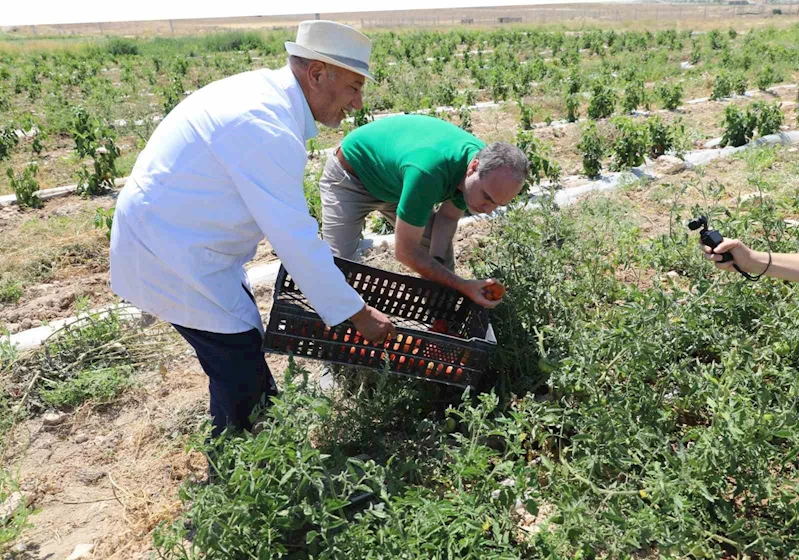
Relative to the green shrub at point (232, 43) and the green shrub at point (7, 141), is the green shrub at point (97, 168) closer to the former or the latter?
the green shrub at point (7, 141)

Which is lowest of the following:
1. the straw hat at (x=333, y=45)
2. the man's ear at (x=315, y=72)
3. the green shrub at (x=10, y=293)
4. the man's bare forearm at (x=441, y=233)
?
the green shrub at (x=10, y=293)

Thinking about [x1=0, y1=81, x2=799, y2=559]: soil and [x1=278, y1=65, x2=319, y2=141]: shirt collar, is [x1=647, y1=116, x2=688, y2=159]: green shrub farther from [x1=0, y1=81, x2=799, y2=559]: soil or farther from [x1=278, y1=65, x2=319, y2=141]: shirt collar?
[x1=278, y1=65, x2=319, y2=141]: shirt collar

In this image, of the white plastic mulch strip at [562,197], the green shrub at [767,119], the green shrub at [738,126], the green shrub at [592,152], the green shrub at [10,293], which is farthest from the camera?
the green shrub at [767,119]

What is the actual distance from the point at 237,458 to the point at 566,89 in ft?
29.7

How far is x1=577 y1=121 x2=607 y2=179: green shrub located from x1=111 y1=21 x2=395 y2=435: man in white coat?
159 inches

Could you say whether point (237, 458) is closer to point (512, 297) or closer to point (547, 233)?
point (512, 297)


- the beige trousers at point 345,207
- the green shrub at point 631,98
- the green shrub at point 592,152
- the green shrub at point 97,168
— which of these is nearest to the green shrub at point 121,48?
the green shrub at point 97,168

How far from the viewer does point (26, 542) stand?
2.36 meters

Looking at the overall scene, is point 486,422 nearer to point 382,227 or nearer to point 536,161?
point 382,227

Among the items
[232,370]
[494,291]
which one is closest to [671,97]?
[494,291]

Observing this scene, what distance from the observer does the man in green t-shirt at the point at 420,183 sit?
8.02ft

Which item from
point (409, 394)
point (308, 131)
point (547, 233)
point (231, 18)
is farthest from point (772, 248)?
point (231, 18)

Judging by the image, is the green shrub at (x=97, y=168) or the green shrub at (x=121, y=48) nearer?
the green shrub at (x=97, y=168)

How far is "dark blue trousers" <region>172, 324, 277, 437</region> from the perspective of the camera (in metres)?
2.33
